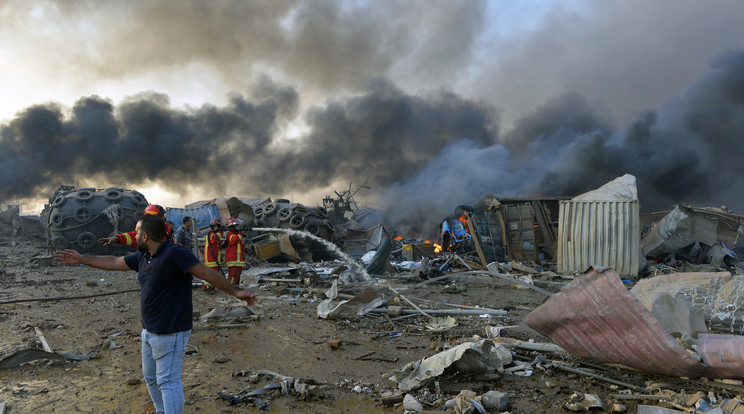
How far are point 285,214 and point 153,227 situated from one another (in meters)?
14.3

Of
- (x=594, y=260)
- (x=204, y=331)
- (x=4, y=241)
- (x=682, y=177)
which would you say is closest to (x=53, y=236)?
(x=4, y=241)

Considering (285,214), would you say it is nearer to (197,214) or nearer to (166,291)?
(197,214)

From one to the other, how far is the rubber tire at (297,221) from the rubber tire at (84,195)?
7.25 m

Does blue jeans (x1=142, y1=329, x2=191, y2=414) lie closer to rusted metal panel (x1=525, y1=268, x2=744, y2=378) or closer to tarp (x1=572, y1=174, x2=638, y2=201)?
rusted metal panel (x1=525, y1=268, x2=744, y2=378)

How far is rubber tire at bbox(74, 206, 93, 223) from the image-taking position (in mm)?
15109

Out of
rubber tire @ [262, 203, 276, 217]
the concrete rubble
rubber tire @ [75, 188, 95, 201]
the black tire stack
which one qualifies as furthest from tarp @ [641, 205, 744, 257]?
rubber tire @ [75, 188, 95, 201]

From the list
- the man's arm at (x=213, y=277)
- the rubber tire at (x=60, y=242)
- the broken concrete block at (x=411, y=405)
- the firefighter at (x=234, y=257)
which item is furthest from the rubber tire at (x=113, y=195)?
the broken concrete block at (x=411, y=405)

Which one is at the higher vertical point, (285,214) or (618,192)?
(285,214)

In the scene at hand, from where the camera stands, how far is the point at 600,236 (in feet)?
35.4

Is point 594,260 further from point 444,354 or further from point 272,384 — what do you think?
point 272,384

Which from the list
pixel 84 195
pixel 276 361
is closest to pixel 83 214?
pixel 84 195

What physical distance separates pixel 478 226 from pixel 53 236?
14.7m

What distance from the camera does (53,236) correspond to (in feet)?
49.2

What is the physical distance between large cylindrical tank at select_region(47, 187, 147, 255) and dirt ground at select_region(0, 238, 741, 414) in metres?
7.13
